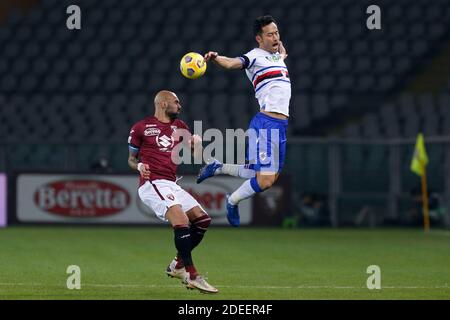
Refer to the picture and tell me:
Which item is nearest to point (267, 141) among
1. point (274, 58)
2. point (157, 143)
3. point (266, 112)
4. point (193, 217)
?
point (266, 112)

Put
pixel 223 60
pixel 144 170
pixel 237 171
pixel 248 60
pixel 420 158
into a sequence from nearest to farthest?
pixel 223 60 < pixel 144 170 < pixel 248 60 < pixel 237 171 < pixel 420 158

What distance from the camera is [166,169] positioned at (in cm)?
1180

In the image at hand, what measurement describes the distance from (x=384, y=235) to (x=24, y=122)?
1121cm

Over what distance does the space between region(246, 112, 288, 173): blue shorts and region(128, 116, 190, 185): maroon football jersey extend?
3.78 feet

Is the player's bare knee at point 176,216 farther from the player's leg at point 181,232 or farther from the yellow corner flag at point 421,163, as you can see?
the yellow corner flag at point 421,163

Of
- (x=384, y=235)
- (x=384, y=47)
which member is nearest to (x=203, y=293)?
(x=384, y=235)

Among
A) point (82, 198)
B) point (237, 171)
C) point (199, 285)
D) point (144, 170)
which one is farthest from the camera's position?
point (82, 198)

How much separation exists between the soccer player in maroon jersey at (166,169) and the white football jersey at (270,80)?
110cm

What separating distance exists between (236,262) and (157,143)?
411 centimetres

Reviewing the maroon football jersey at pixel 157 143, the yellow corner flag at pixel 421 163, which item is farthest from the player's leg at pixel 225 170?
the yellow corner flag at pixel 421 163

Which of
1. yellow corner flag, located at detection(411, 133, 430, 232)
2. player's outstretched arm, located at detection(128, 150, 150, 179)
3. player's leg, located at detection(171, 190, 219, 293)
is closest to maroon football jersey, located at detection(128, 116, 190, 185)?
player's outstretched arm, located at detection(128, 150, 150, 179)

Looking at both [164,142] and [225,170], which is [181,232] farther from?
[225,170]

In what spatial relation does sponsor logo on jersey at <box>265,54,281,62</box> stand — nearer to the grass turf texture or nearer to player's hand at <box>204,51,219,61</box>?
player's hand at <box>204,51,219,61</box>

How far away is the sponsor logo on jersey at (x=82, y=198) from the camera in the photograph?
2345cm
